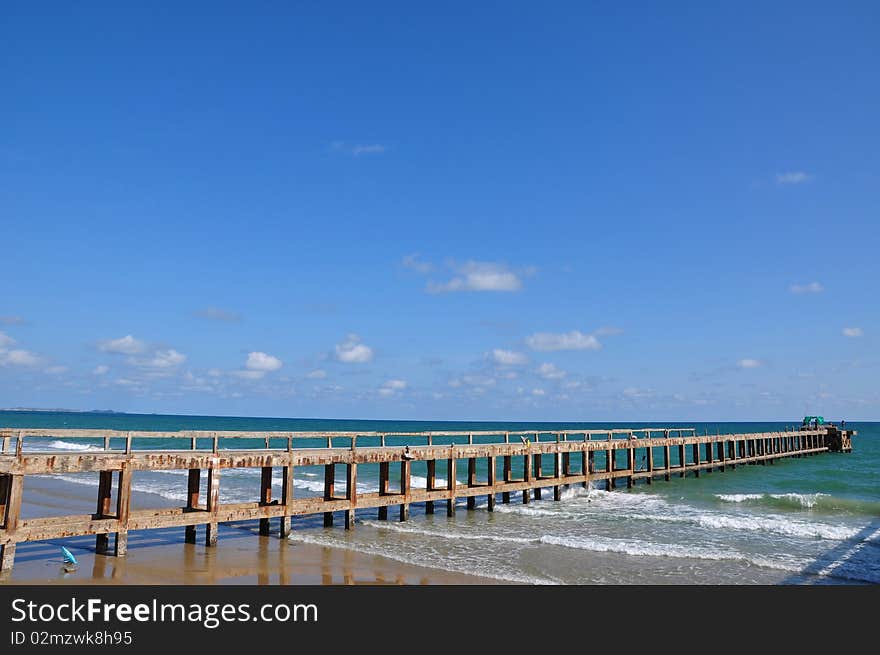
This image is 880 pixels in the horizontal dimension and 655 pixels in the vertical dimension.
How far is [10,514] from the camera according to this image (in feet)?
44.4

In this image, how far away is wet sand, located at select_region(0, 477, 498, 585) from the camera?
14.1 meters

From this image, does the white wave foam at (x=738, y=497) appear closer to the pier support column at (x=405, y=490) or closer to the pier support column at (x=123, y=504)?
the pier support column at (x=405, y=490)

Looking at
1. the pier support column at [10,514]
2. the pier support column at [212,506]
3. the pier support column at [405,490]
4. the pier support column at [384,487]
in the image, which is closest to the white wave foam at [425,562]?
the pier support column at [212,506]

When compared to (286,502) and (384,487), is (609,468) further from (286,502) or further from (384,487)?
(286,502)

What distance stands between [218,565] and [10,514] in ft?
14.3

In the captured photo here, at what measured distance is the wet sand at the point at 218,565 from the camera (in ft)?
46.4

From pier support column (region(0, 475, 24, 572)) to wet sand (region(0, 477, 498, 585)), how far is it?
1.15ft

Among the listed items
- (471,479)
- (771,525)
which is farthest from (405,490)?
(771,525)

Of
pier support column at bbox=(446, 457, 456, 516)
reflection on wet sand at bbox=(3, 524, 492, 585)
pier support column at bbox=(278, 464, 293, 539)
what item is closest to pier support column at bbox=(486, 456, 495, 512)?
pier support column at bbox=(446, 457, 456, 516)

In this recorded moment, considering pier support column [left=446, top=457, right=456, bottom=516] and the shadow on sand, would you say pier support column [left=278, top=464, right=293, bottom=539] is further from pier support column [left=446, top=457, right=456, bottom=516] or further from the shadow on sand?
the shadow on sand

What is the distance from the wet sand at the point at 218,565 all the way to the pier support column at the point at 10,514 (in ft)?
1.15

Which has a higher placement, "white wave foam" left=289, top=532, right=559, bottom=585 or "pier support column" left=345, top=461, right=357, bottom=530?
"pier support column" left=345, top=461, right=357, bottom=530

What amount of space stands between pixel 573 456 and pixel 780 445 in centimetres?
1762
